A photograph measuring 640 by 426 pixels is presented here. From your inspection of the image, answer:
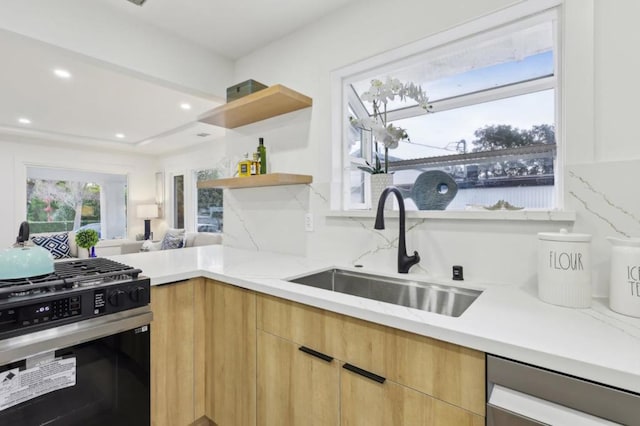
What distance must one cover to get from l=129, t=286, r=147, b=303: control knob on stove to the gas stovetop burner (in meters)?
0.05

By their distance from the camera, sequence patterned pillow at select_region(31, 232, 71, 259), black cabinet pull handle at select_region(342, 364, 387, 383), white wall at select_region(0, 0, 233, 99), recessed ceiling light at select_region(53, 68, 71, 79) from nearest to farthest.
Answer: black cabinet pull handle at select_region(342, 364, 387, 383), white wall at select_region(0, 0, 233, 99), recessed ceiling light at select_region(53, 68, 71, 79), patterned pillow at select_region(31, 232, 71, 259)

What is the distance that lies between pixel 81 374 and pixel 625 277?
5.94 feet

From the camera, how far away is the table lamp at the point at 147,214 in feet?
21.6

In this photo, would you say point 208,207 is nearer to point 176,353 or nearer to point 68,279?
point 176,353

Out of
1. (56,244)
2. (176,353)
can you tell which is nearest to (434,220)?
(176,353)

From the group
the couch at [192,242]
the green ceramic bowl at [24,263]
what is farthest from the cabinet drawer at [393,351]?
the couch at [192,242]

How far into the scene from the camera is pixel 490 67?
1.55m

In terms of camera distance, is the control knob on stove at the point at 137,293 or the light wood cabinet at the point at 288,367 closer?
the light wood cabinet at the point at 288,367

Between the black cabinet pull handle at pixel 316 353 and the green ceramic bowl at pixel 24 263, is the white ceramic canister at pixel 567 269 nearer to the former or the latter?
the black cabinet pull handle at pixel 316 353


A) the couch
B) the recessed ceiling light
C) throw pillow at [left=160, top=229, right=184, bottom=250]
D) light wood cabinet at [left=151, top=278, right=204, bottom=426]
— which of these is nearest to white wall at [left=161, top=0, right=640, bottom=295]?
light wood cabinet at [left=151, top=278, right=204, bottom=426]

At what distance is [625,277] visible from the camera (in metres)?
0.91

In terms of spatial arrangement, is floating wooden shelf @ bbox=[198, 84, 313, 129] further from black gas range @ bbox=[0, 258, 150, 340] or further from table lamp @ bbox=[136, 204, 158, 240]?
table lamp @ bbox=[136, 204, 158, 240]

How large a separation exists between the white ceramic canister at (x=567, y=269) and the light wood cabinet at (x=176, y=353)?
148 cm

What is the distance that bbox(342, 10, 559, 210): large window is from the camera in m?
1.38
